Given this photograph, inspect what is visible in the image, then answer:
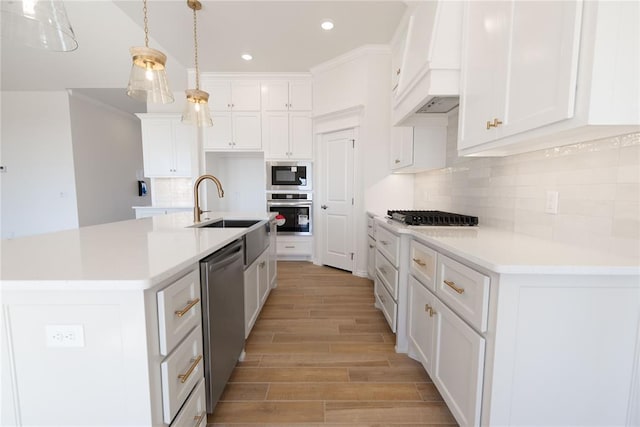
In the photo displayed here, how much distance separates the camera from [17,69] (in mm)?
4387

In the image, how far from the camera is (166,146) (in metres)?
4.63

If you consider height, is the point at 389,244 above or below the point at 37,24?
below

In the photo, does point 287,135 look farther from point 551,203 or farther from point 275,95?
point 551,203

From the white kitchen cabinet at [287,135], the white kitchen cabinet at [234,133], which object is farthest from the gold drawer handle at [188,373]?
the white kitchen cabinet at [234,133]

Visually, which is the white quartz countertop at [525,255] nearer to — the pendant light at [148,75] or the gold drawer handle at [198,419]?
the gold drawer handle at [198,419]

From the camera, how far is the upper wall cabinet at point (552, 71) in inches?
32.1

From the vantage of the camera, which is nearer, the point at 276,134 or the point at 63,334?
the point at 63,334

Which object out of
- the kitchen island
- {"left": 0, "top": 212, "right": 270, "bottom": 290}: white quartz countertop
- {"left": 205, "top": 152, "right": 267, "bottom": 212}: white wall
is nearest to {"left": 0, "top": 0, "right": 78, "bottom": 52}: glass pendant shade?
{"left": 0, "top": 212, "right": 270, "bottom": 290}: white quartz countertop

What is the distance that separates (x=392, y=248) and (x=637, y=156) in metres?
1.28

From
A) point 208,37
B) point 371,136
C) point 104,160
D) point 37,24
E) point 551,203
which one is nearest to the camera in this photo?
point 37,24

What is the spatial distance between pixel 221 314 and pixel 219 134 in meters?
3.61

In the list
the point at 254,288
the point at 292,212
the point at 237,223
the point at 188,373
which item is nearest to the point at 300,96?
the point at 292,212

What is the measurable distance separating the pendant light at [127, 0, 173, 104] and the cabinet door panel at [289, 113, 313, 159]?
2.35 metres

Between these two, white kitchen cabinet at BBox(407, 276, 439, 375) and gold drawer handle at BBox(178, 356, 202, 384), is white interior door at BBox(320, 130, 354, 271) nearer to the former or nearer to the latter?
white kitchen cabinet at BBox(407, 276, 439, 375)
